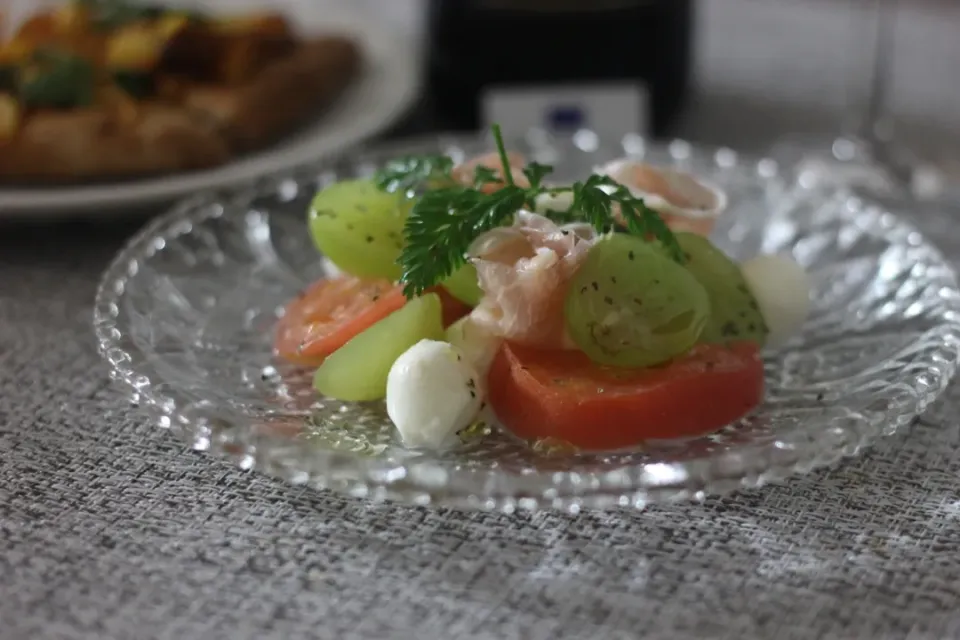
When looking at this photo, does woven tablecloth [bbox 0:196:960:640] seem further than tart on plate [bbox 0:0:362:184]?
No

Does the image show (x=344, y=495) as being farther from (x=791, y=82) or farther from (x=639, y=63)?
(x=791, y=82)

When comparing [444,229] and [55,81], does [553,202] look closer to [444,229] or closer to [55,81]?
[444,229]

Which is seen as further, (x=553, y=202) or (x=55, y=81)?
(x=55, y=81)

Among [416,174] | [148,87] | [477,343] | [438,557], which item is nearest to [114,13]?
[148,87]

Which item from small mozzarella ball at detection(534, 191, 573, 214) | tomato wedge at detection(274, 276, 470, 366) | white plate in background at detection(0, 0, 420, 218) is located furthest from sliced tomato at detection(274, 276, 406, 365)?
white plate in background at detection(0, 0, 420, 218)

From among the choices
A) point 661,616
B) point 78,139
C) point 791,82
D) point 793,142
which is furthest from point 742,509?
point 791,82

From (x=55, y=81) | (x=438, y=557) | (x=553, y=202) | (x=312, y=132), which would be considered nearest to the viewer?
(x=438, y=557)

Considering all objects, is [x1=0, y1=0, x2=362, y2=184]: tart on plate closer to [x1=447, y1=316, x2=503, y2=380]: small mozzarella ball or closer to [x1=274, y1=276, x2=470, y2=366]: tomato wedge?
[x1=274, y1=276, x2=470, y2=366]: tomato wedge
